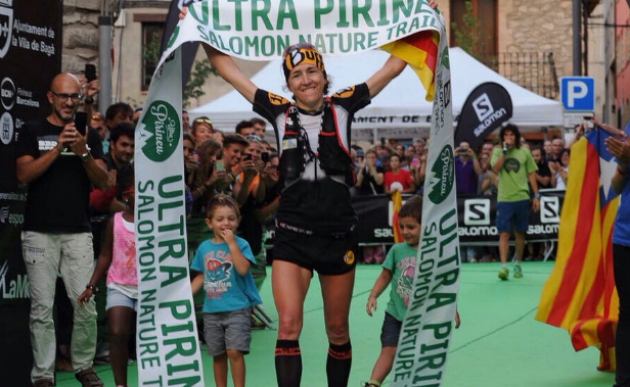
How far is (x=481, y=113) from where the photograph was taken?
2111 centimetres

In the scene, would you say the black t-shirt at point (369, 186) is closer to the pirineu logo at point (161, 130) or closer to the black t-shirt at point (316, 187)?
the pirineu logo at point (161, 130)

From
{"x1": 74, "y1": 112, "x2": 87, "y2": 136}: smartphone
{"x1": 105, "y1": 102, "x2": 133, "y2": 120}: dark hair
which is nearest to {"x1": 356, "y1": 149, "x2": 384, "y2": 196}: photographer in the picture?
{"x1": 105, "y1": 102, "x2": 133, "y2": 120}: dark hair

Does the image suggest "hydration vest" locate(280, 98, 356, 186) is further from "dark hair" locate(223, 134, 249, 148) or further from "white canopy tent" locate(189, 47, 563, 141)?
"white canopy tent" locate(189, 47, 563, 141)

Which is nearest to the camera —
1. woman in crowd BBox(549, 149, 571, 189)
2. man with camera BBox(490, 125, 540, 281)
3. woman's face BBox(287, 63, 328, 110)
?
woman's face BBox(287, 63, 328, 110)

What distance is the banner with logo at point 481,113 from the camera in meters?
21.0

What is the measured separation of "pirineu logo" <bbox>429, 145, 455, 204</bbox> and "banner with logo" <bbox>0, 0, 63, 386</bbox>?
119 inches

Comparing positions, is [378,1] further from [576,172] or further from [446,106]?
[576,172]

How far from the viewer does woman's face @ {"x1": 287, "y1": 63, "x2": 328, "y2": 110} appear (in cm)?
666

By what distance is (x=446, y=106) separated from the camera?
6957 mm

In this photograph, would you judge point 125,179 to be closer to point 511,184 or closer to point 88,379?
point 88,379

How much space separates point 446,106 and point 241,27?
1.29 m

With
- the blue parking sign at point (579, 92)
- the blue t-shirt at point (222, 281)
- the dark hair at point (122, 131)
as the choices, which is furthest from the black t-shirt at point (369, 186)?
the blue t-shirt at point (222, 281)

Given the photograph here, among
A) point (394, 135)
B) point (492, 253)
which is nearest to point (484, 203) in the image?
point (492, 253)

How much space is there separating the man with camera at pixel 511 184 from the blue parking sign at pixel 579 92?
3.37 metres
